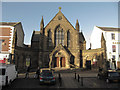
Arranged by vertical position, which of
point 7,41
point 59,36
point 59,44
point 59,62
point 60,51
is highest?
point 59,36

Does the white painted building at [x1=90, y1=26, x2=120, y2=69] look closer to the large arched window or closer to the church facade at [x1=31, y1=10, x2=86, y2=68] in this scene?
the church facade at [x1=31, y1=10, x2=86, y2=68]

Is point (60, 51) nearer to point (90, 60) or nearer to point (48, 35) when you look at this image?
point (48, 35)

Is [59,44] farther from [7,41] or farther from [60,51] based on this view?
[7,41]

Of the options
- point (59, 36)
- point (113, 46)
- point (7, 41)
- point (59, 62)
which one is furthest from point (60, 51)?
point (113, 46)

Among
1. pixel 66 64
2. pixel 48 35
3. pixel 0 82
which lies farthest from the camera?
pixel 48 35

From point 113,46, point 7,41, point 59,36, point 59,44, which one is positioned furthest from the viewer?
point 59,36

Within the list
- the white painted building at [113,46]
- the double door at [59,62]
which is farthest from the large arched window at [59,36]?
the white painted building at [113,46]

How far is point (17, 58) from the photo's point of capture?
24719 mm

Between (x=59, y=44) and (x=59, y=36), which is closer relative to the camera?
(x=59, y=44)

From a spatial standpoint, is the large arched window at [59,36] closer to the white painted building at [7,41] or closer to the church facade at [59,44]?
the church facade at [59,44]

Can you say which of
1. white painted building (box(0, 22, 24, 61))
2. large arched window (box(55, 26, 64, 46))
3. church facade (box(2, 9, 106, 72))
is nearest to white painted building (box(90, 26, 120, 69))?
church facade (box(2, 9, 106, 72))

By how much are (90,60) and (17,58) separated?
20387 mm

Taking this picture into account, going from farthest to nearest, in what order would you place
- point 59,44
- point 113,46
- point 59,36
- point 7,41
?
point 59,36 → point 113,46 → point 59,44 → point 7,41

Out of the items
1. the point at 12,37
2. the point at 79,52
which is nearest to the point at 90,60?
the point at 79,52
